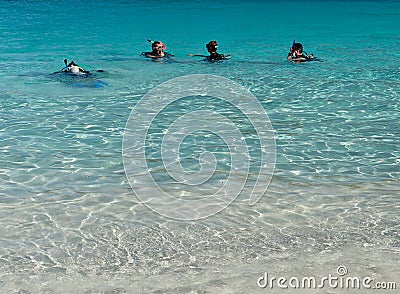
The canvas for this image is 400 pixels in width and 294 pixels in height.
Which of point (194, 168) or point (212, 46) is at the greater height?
point (212, 46)

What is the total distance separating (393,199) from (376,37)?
18837mm

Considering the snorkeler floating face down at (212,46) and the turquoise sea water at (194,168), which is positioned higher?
the snorkeler floating face down at (212,46)

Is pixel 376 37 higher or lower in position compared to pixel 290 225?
higher

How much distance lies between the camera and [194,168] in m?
8.12

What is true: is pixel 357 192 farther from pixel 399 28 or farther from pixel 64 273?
pixel 399 28

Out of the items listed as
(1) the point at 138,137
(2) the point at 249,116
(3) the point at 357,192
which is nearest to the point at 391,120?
(2) the point at 249,116

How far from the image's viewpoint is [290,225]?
6.12 metres

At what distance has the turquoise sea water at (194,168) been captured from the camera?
5148 millimetres

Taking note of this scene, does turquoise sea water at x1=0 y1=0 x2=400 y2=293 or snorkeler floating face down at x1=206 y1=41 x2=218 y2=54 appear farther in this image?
snorkeler floating face down at x1=206 y1=41 x2=218 y2=54

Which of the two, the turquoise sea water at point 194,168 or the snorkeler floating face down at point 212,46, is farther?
the snorkeler floating face down at point 212,46

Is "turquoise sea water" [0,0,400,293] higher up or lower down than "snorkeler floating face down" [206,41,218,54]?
lower down

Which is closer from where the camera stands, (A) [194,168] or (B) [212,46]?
(A) [194,168]

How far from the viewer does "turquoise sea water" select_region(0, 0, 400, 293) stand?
5148 millimetres

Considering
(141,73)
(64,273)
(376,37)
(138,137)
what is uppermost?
(376,37)
